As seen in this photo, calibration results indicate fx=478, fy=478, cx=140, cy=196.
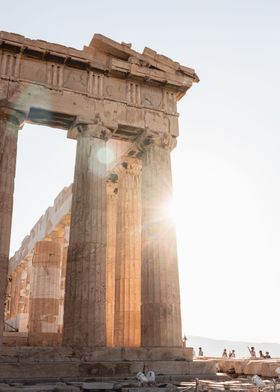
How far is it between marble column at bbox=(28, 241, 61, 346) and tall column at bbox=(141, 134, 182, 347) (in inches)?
414

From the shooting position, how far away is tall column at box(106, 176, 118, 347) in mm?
21297

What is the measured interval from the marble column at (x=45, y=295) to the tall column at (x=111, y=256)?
6.00 m

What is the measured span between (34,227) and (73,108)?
57.4 ft

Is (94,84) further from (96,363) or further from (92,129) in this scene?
(96,363)

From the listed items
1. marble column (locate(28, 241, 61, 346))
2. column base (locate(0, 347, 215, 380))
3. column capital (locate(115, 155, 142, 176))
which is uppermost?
column capital (locate(115, 155, 142, 176))

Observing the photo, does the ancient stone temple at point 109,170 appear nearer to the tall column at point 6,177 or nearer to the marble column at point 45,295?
the tall column at point 6,177

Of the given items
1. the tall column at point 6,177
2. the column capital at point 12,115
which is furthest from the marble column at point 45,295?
the column capital at point 12,115

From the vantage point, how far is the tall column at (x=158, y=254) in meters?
17.0

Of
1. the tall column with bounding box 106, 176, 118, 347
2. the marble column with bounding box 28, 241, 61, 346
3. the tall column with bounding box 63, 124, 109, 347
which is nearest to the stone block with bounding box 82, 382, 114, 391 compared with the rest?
the tall column with bounding box 63, 124, 109, 347

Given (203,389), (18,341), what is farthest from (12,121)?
(18,341)

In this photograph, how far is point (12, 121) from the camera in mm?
17734

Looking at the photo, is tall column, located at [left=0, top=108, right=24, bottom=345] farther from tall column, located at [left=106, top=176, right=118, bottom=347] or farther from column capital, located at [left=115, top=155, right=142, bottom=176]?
tall column, located at [left=106, top=176, right=118, bottom=347]

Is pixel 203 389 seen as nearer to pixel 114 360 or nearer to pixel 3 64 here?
pixel 114 360

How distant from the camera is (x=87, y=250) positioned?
1680 cm
